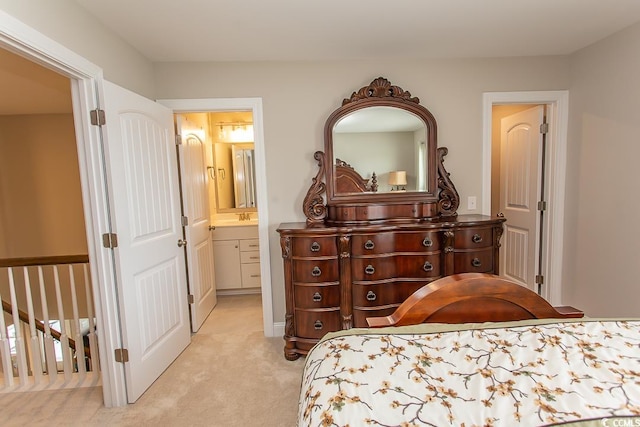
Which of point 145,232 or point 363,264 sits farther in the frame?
point 363,264

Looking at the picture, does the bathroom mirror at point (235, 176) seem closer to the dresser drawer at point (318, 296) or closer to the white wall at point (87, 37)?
the white wall at point (87, 37)

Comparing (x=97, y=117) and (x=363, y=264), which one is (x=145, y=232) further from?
(x=363, y=264)

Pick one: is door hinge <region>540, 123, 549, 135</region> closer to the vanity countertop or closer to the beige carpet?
the beige carpet

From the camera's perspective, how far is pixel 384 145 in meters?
2.76

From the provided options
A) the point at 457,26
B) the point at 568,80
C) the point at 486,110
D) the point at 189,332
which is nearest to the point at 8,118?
the point at 189,332

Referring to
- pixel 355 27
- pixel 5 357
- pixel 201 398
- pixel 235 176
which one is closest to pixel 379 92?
pixel 355 27

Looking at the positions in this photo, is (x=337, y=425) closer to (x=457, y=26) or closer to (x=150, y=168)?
(x=150, y=168)

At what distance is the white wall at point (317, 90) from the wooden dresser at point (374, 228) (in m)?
0.15

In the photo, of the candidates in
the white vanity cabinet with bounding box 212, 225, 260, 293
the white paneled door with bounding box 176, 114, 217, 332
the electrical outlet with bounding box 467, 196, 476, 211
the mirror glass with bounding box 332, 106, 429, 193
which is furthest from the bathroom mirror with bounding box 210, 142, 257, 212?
the electrical outlet with bounding box 467, 196, 476, 211

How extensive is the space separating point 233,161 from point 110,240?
2471 millimetres

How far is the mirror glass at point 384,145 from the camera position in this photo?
2744 millimetres

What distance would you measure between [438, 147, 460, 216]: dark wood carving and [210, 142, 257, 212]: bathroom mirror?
2392mm

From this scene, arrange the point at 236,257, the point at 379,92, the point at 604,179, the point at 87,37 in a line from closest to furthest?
the point at 87,37 < the point at 604,179 < the point at 379,92 < the point at 236,257

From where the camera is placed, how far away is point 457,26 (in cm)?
220
